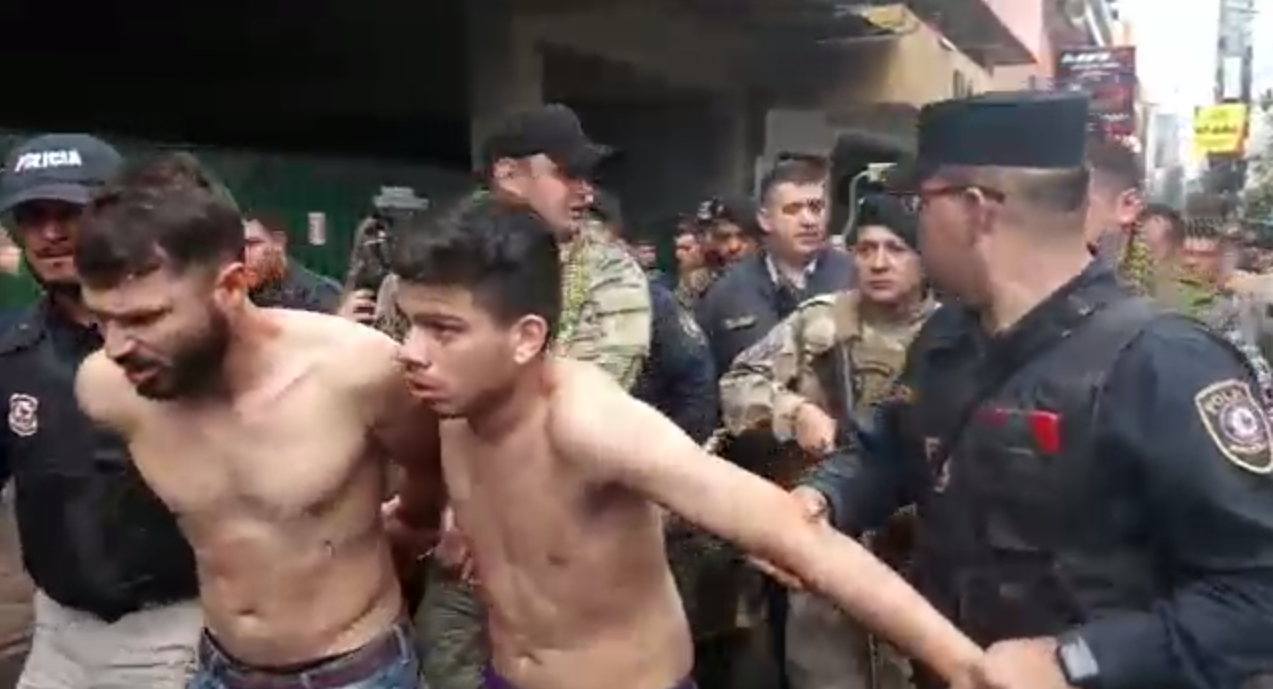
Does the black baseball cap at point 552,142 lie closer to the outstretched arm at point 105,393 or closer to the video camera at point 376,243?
the video camera at point 376,243

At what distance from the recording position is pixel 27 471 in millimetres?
3822

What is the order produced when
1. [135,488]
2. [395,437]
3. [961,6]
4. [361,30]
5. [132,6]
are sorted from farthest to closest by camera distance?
1. [961,6]
2. [361,30]
3. [132,6]
4. [135,488]
5. [395,437]

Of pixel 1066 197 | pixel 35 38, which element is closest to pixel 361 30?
pixel 35 38

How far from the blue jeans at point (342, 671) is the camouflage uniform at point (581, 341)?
1.13m

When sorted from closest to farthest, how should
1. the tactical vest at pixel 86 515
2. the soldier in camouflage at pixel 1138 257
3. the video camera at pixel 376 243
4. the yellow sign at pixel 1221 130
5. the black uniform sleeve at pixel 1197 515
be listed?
the black uniform sleeve at pixel 1197 515
the tactical vest at pixel 86 515
the soldier in camouflage at pixel 1138 257
the video camera at pixel 376 243
the yellow sign at pixel 1221 130

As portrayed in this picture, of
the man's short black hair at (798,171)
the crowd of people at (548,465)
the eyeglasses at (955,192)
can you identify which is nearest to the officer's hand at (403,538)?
the crowd of people at (548,465)

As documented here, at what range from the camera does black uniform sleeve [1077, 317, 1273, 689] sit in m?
2.67

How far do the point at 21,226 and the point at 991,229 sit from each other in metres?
2.08

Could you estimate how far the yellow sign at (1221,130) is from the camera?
34.8 meters

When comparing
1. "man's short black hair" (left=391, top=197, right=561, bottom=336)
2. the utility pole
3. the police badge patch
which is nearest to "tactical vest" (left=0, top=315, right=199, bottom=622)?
the police badge patch

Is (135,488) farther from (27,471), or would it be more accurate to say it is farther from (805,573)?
(805,573)

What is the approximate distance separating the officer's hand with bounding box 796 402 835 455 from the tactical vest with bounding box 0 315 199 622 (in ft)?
5.32

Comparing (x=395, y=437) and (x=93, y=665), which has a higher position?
(x=395, y=437)

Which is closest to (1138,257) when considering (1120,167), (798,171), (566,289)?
(1120,167)
